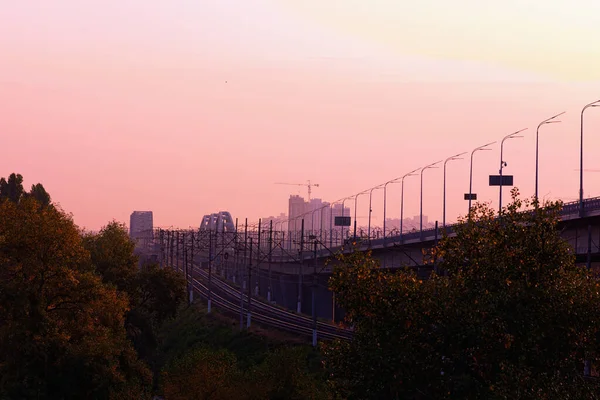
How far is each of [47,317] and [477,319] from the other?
36.6 m

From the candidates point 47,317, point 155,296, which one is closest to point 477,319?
point 47,317

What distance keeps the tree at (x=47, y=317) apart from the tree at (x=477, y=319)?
30612 millimetres

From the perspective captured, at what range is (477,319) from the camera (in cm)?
3262

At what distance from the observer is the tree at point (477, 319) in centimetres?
3234

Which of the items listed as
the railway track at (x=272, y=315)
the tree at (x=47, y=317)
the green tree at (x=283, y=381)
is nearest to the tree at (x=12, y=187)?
the railway track at (x=272, y=315)

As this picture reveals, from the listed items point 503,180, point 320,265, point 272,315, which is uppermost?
point 503,180

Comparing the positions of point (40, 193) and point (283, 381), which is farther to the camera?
point (40, 193)

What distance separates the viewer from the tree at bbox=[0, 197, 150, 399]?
60.5m

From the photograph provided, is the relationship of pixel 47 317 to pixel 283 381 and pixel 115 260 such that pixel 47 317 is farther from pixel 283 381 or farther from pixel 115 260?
pixel 115 260

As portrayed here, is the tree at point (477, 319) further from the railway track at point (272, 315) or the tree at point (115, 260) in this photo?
the tree at point (115, 260)

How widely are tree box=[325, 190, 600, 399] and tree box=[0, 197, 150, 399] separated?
3061 cm

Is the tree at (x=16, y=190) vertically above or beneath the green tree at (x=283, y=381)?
above

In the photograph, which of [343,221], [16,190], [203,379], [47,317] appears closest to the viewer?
[47,317]

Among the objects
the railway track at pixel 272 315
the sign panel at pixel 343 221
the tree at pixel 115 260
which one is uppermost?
the sign panel at pixel 343 221
